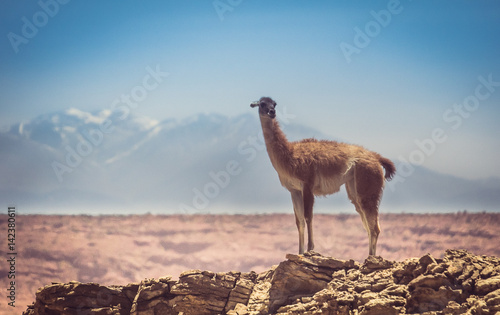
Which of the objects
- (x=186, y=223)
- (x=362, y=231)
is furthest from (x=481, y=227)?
(x=186, y=223)

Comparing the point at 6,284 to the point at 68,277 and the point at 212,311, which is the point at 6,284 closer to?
the point at 68,277

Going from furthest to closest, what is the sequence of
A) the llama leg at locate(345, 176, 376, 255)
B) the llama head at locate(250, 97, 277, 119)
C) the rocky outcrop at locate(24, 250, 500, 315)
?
the llama leg at locate(345, 176, 376, 255), the llama head at locate(250, 97, 277, 119), the rocky outcrop at locate(24, 250, 500, 315)

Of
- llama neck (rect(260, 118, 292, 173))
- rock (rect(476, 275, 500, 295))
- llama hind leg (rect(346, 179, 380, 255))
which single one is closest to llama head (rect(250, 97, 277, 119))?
llama neck (rect(260, 118, 292, 173))

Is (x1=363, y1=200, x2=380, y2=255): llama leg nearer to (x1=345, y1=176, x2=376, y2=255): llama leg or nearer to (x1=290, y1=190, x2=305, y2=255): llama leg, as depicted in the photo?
(x1=345, y1=176, x2=376, y2=255): llama leg

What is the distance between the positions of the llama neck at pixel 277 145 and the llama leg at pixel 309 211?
38.5 inches

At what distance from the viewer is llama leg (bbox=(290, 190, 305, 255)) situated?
62.8ft

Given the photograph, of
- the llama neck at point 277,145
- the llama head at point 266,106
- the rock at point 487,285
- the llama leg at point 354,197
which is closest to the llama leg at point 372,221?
the llama leg at point 354,197

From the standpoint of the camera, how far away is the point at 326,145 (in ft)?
67.9

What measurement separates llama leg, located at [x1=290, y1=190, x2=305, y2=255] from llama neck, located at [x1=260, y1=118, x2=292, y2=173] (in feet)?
2.94

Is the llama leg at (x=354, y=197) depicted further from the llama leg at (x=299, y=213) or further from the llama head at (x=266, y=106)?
the llama head at (x=266, y=106)

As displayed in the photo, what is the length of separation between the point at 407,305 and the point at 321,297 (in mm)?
2408

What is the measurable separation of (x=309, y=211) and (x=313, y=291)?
276cm

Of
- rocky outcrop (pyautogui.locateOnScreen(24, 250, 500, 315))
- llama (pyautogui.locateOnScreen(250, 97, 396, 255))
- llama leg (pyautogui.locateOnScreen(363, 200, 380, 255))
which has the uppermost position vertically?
llama (pyautogui.locateOnScreen(250, 97, 396, 255))

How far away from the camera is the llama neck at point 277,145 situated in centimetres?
1964
